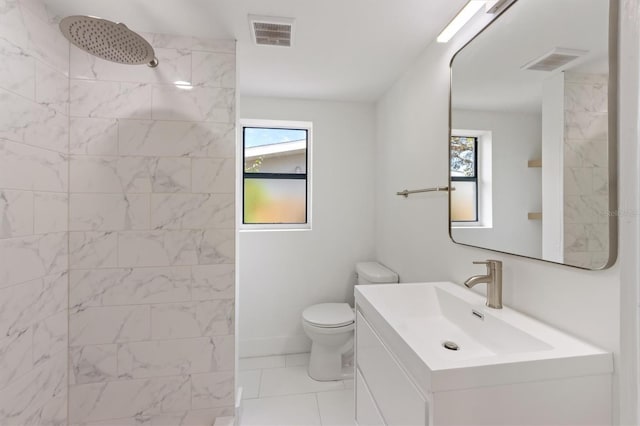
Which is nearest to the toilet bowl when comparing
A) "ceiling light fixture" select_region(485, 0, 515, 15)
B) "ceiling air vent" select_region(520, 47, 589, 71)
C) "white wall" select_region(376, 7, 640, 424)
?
"white wall" select_region(376, 7, 640, 424)

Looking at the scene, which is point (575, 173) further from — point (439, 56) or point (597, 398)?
point (439, 56)

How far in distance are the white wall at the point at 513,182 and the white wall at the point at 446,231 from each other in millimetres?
75

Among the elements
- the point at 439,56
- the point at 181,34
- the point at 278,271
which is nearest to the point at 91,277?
the point at 278,271

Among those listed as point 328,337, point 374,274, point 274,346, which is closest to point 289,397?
point 328,337

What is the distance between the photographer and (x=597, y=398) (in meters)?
0.78

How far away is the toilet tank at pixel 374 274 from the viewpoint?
81.1 inches

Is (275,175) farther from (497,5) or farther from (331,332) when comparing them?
(497,5)

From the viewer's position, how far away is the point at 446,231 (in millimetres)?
1504

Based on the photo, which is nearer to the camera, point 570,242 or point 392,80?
point 570,242

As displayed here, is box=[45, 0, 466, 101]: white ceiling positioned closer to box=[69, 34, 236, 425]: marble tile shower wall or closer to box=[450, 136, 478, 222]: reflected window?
box=[69, 34, 236, 425]: marble tile shower wall

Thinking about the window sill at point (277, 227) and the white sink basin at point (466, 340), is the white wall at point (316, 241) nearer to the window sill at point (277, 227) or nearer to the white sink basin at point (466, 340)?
the window sill at point (277, 227)

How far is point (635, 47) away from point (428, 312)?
118cm

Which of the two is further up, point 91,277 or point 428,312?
point 91,277

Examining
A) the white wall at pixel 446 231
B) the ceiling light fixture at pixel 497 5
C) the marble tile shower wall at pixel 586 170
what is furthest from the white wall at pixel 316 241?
the marble tile shower wall at pixel 586 170
